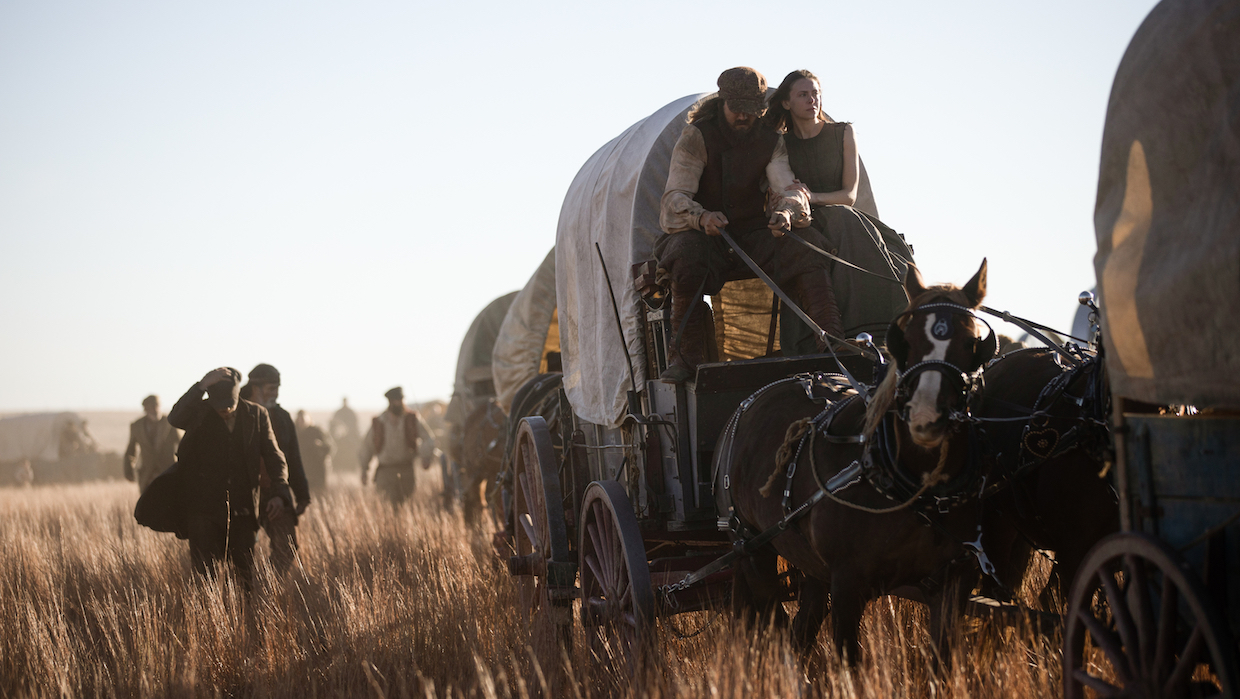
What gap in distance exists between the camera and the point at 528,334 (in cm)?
1030

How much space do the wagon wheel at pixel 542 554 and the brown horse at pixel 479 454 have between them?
501 centimetres

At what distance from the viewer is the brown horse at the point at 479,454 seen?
11.9m

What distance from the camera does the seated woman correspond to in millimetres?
5254

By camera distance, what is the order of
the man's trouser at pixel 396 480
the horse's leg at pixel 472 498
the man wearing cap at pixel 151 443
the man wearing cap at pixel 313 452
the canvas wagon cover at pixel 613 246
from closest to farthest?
the canvas wagon cover at pixel 613 246 < the horse's leg at pixel 472 498 < the man wearing cap at pixel 151 443 < the man's trouser at pixel 396 480 < the man wearing cap at pixel 313 452

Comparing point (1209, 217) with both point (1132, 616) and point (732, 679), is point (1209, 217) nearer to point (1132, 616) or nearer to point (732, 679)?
point (1132, 616)

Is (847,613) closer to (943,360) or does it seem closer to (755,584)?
(755,584)

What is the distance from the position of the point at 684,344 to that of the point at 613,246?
113cm

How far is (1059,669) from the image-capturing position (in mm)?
3814

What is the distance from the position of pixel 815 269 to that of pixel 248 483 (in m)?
4.14

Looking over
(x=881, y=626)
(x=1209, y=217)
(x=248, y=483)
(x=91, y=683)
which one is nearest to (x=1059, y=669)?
(x=881, y=626)

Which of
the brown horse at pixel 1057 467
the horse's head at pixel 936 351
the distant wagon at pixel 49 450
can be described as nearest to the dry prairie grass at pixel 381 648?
the brown horse at pixel 1057 467

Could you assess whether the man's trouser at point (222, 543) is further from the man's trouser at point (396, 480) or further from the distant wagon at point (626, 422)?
the man's trouser at point (396, 480)

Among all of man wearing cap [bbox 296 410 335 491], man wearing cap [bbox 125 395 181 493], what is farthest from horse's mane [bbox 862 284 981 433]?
man wearing cap [bbox 296 410 335 491]

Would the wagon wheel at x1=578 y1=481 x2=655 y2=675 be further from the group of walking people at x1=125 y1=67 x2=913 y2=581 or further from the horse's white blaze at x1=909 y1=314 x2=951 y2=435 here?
the horse's white blaze at x1=909 y1=314 x2=951 y2=435
